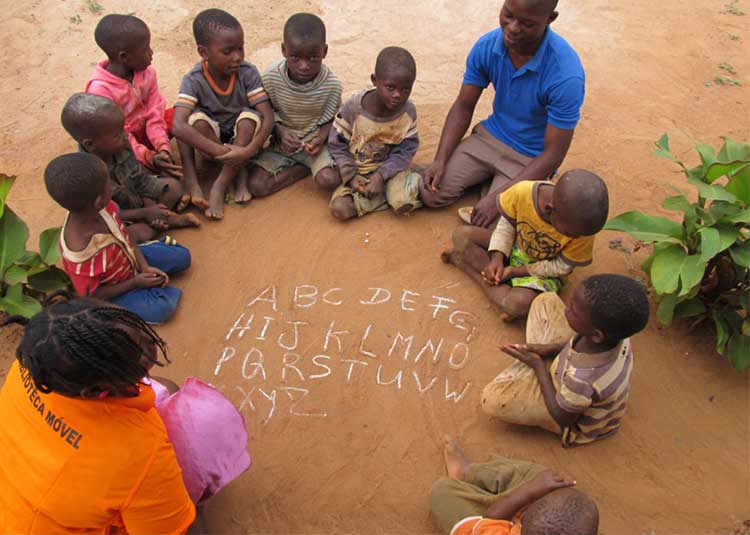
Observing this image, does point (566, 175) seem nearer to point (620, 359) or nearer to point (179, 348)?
point (620, 359)

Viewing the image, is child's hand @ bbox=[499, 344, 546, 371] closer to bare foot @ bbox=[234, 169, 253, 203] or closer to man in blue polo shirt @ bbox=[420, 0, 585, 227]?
man in blue polo shirt @ bbox=[420, 0, 585, 227]

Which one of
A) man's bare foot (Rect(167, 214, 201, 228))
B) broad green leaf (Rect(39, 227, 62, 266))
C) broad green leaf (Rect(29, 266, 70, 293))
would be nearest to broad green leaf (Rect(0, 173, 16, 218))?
broad green leaf (Rect(39, 227, 62, 266))

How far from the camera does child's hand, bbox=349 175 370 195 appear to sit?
4.12 meters

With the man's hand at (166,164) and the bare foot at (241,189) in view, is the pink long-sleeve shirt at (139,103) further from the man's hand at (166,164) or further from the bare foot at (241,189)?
the bare foot at (241,189)

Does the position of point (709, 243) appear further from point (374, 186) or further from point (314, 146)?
point (314, 146)

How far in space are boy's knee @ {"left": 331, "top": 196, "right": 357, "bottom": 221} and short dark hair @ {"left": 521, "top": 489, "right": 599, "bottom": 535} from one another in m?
2.49

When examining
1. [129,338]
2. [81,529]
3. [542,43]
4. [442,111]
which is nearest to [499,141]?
[542,43]

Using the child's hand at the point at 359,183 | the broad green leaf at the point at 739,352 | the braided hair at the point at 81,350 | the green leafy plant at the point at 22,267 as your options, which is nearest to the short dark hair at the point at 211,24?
the child's hand at the point at 359,183

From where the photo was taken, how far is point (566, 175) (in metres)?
3.14

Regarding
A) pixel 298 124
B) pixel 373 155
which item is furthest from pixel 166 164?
pixel 373 155

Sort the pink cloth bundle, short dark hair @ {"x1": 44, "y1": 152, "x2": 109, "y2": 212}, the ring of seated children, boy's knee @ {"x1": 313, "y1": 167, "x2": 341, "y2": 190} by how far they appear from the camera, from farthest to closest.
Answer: boy's knee @ {"x1": 313, "y1": 167, "x2": 341, "y2": 190} < short dark hair @ {"x1": 44, "y1": 152, "x2": 109, "y2": 212} < the pink cloth bundle < the ring of seated children

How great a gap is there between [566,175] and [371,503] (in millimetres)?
1810

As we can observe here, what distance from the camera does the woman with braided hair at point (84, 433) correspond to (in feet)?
6.09

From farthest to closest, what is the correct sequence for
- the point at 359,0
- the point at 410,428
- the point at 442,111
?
the point at 359,0 → the point at 442,111 → the point at 410,428
